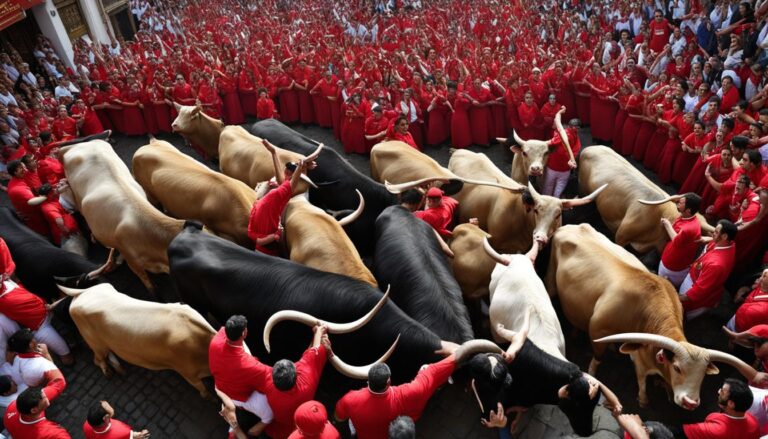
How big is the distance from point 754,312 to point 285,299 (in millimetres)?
5696

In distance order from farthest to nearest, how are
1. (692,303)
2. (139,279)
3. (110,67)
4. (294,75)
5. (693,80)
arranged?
(110,67) → (294,75) → (693,80) → (139,279) → (692,303)

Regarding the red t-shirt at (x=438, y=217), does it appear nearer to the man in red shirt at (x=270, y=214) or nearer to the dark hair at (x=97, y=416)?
the man in red shirt at (x=270, y=214)

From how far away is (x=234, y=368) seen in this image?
16.3 feet

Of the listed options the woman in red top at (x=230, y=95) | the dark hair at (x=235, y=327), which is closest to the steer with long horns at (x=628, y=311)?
the dark hair at (x=235, y=327)

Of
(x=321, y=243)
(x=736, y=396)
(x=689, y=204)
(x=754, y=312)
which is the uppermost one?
(x=689, y=204)

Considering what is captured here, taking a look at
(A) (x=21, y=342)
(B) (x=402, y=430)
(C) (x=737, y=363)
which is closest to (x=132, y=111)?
(A) (x=21, y=342)

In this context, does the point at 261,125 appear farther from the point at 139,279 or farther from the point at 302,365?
the point at 302,365

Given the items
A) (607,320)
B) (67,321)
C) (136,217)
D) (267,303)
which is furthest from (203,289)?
(607,320)

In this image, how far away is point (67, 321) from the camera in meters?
7.58

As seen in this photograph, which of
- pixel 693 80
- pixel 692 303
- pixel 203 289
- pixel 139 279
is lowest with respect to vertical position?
pixel 139 279

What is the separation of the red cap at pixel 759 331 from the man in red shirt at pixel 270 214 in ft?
20.2

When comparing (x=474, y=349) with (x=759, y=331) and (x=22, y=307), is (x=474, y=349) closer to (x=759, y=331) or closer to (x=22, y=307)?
(x=759, y=331)

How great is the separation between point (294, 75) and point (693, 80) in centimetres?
1022

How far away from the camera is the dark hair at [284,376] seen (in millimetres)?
4672
